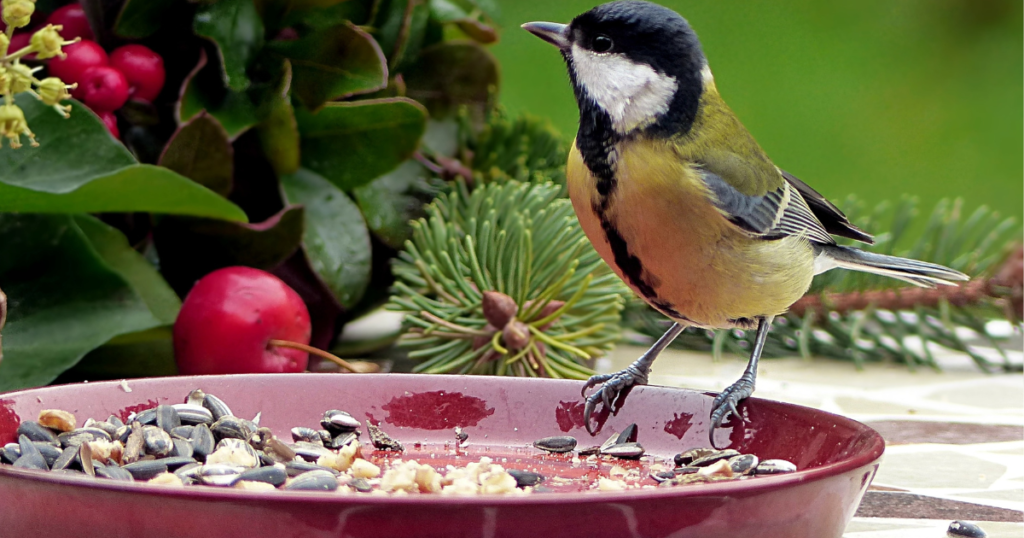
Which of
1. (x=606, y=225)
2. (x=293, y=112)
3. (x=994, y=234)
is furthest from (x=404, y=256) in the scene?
(x=994, y=234)

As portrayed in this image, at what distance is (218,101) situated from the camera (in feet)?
4.19

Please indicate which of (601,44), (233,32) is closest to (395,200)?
(233,32)

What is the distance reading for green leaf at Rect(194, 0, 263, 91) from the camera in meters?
1.21

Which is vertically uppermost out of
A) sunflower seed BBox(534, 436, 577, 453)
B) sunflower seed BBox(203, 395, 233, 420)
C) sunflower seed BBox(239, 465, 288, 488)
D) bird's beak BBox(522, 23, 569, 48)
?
bird's beak BBox(522, 23, 569, 48)

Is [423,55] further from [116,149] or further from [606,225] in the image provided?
[606,225]

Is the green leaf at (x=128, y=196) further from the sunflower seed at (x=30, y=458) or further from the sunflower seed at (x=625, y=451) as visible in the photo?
the sunflower seed at (x=625, y=451)

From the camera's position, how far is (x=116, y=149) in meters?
1.08

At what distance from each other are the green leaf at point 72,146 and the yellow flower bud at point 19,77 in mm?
418

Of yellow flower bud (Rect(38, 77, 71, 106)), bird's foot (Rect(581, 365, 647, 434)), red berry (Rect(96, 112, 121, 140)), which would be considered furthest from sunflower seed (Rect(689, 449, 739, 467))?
red berry (Rect(96, 112, 121, 140))

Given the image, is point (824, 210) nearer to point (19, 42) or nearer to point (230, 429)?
point (230, 429)

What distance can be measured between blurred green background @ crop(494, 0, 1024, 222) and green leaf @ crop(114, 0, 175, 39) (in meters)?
1.60

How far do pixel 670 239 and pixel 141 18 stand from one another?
2.26ft

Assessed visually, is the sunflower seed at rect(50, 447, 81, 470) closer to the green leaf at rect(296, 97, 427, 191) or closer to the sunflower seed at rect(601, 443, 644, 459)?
the sunflower seed at rect(601, 443, 644, 459)

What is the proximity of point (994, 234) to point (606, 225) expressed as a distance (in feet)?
3.43
